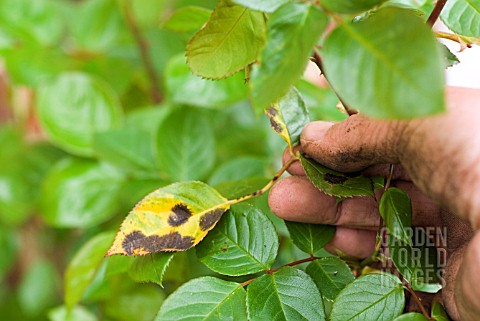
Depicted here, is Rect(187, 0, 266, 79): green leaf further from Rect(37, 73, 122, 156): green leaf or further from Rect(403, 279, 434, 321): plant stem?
Rect(37, 73, 122, 156): green leaf

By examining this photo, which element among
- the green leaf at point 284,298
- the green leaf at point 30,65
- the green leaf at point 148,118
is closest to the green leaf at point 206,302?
the green leaf at point 284,298

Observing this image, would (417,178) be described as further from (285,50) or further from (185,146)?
(185,146)

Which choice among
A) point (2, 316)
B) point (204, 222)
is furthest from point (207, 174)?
point (2, 316)

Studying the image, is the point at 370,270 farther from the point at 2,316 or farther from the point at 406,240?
the point at 2,316

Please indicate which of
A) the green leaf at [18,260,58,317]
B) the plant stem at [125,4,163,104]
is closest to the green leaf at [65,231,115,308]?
the plant stem at [125,4,163,104]

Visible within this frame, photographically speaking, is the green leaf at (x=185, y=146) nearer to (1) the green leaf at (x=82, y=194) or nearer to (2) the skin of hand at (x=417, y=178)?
(1) the green leaf at (x=82, y=194)

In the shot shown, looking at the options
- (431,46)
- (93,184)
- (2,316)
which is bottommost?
(2,316)

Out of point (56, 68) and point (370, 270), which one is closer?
point (370, 270)
